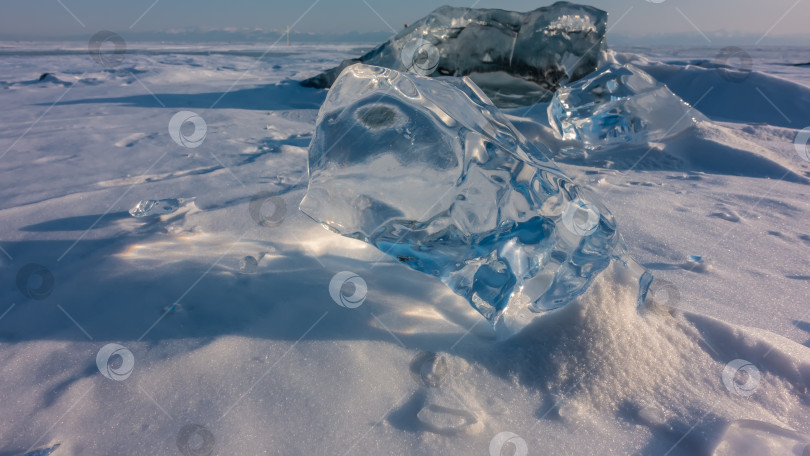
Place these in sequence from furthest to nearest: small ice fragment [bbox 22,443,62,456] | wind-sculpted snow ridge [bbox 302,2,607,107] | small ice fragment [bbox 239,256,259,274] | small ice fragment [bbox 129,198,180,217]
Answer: wind-sculpted snow ridge [bbox 302,2,607,107]
small ice fragment [bbox 129,198,180,217]
small ice fragment [bbox 239,256,259,274]
small ice fragment [bbox 22,443,62,456]

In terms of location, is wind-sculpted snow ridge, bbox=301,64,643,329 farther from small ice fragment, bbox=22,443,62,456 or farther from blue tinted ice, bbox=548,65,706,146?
blue tinted ice, bbox=548,65,706,146

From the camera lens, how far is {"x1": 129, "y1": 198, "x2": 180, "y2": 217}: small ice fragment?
4.99 feet

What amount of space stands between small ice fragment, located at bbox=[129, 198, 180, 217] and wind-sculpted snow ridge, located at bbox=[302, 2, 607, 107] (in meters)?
2.73

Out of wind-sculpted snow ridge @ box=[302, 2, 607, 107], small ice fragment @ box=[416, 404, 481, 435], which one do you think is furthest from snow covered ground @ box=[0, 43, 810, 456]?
wind-sculpted snow ridge @ box=[302, 2, 607, 107]

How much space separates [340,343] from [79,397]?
49cm

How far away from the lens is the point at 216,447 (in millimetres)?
724

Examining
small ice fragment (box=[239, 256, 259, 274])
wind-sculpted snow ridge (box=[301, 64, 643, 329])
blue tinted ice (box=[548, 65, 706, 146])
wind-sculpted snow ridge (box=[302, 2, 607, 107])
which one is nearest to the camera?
wind-sculpted snow ridge (box=[301, 64, 643, 329])

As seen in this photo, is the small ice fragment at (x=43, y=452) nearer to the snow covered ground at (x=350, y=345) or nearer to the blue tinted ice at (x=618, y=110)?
the snow covered ground at (x=350, y=345)

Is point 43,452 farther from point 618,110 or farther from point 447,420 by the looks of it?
point 618,110

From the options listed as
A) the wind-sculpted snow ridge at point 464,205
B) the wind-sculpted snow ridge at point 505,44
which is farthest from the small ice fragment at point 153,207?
the wind-sculpted snow ridge at point 505,44

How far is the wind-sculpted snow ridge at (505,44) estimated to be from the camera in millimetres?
3771

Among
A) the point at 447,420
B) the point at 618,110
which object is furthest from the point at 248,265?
the point at 618,110

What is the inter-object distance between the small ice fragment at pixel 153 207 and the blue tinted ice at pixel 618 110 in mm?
2348

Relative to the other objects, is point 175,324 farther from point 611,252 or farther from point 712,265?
point 712,265
